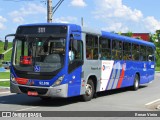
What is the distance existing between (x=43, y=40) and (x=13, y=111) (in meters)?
3.08

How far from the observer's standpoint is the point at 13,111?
12.3 meters

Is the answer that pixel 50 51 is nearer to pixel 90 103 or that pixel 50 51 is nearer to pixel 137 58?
pixel 90 103

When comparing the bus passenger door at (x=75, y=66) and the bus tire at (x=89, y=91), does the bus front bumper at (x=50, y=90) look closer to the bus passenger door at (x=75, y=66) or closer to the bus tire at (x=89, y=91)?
the bus passenger door at (x=75, y=66)

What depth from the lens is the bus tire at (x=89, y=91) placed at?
1562 centimetres

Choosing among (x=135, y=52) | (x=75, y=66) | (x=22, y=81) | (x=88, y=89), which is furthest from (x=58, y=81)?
(x=135, y=52)

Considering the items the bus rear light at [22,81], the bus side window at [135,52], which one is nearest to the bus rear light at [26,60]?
the bus rear light at [22,81]

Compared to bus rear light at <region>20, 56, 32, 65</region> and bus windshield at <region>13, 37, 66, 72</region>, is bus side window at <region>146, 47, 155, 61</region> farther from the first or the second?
bus rear light at <region>20, 56, 32, 65</region>

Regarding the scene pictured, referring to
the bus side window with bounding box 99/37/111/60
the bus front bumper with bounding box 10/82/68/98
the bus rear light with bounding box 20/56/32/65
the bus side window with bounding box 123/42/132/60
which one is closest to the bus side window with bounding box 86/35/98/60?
the bus side window with bounding box 99/37/111/60

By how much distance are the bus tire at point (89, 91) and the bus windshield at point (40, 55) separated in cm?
226

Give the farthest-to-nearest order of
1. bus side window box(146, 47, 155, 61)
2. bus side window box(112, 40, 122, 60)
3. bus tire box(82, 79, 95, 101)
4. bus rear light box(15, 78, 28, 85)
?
bus side window box(146, 47, 155, 61), bus side window box(112, 40, 122, 60), bus tire box(82, 79, 95, 101), bus rear light box(15, 78, 28, 85)

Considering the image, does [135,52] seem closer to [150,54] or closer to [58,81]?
[150,54]

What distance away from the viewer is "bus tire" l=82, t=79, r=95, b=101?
51.3 ft

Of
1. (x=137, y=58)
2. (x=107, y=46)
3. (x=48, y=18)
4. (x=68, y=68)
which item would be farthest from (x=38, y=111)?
(x=48, y=18)

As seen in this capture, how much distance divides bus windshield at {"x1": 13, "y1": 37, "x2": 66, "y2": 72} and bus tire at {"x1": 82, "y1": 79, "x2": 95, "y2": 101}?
2.26 m
